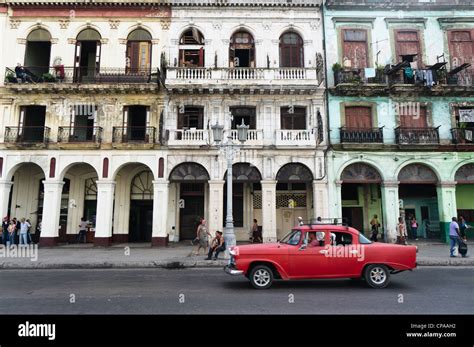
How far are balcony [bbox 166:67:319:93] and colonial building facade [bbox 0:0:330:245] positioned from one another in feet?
0.26

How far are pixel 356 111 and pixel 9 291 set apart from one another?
19601mm

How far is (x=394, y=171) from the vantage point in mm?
18938

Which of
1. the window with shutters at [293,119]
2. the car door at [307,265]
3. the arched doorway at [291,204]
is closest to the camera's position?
the car door at [307,265]

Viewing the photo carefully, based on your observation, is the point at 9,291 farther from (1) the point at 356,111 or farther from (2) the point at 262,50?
(1) the point at 356,111

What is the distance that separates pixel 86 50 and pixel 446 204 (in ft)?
85.5

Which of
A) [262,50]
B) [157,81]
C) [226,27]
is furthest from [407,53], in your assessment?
[157,81]

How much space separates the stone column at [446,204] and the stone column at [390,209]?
2741mm

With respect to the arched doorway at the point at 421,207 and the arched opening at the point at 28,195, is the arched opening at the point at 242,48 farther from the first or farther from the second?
the arched opening at the point at 28,195

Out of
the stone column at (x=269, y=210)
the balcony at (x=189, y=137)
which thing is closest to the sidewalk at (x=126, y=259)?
the stone column at (x=269, y=210)

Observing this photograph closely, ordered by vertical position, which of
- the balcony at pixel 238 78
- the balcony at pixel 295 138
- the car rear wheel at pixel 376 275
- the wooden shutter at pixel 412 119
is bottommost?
the car rear wheel at pixel 376 275

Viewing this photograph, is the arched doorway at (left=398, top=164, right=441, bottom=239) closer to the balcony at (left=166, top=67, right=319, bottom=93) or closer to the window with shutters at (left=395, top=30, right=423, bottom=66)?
the window with shutters at (left=395, top=30, right=423, bottom=66)

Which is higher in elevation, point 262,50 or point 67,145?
point 262,50

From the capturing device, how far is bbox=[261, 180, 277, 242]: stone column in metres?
18.4

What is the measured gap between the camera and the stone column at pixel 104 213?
18.3 metres
